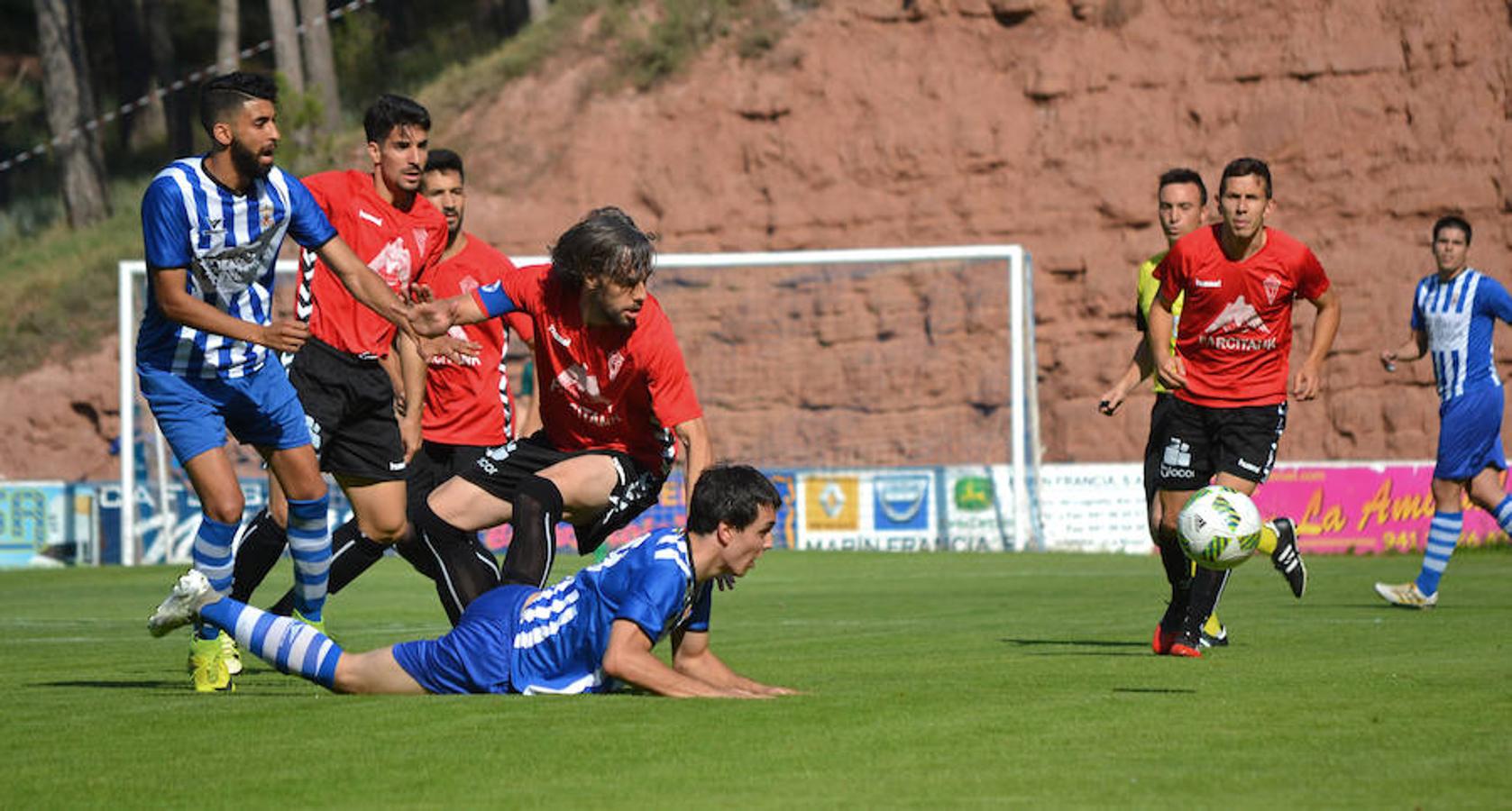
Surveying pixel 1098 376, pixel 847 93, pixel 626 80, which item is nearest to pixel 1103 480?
pixel 1098 376

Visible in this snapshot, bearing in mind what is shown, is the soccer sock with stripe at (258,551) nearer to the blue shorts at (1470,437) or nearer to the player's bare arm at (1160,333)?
the player's bare arm at (1160,333)

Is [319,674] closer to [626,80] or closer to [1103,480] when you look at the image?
[1103,480]

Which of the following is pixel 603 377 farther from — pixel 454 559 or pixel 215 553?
pixel 215 553

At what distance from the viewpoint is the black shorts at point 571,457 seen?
340 inches

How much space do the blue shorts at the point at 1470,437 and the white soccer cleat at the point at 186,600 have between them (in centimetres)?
883

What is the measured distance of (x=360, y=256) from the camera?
32.8 feet

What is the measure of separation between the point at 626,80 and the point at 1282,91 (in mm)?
10602

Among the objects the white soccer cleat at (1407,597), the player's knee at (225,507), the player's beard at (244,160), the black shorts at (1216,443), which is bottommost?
the white soccer cleat at (1407,597)

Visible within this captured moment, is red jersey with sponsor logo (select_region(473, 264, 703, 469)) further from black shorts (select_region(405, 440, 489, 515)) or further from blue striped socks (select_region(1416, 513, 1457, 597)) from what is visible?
blue striped socks (select_region(1416, 513, 1457, 597))

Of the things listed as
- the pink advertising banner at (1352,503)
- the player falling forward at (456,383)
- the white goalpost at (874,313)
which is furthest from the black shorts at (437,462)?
the white goalpost at (874,313)

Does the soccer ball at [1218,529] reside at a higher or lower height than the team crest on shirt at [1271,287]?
lower

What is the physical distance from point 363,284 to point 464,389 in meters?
2.25

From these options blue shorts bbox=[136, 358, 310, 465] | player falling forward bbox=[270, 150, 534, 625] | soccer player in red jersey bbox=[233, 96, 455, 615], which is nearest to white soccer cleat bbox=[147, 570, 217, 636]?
blue shorts bbox=[136, 358, 310, 465]

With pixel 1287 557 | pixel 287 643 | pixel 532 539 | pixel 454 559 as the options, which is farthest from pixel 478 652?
pixel 1287 557
